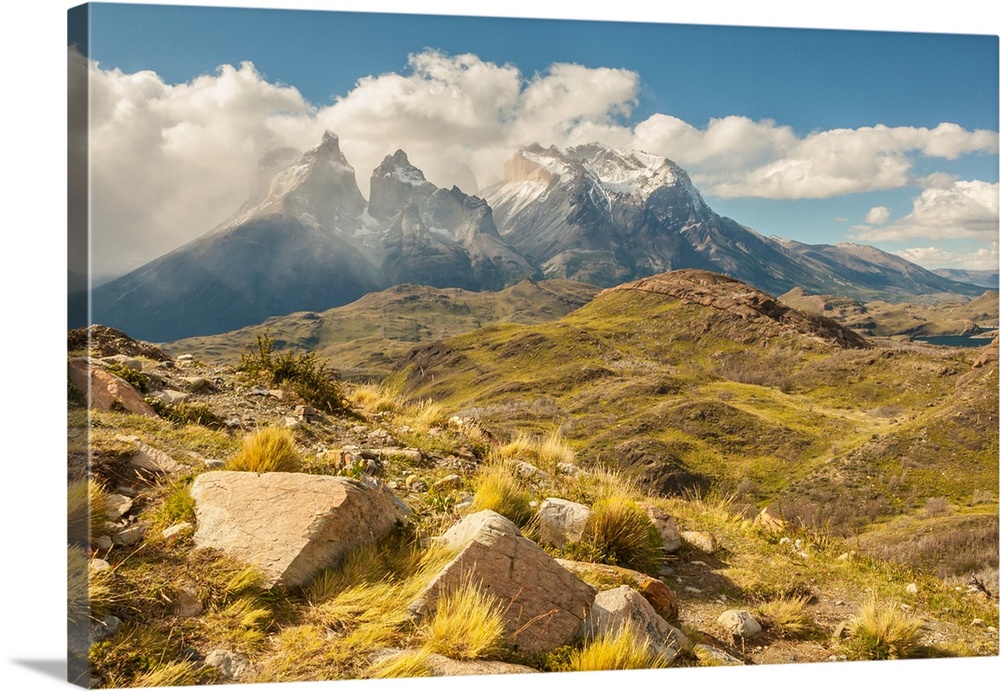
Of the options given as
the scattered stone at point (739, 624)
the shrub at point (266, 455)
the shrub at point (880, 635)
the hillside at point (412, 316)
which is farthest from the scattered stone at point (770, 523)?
the hillside at point (412, 316)

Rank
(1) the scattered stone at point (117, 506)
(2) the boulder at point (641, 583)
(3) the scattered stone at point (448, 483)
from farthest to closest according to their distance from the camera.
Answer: (3) the scattered stone at point (448, 483)
(2) the boulder at point (641, 583)
(1) the scattered stone at point (117, 506)

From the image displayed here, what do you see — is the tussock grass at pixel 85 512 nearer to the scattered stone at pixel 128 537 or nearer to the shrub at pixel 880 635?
the scattered stone at pixel 128 537

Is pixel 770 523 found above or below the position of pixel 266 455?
below

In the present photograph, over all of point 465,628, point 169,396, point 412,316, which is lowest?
point 465,628

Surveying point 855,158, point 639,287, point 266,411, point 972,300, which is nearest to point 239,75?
point 266,411

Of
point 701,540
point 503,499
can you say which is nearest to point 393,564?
point 503,499

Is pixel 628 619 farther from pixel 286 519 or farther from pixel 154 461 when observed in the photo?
pixel 154 461
